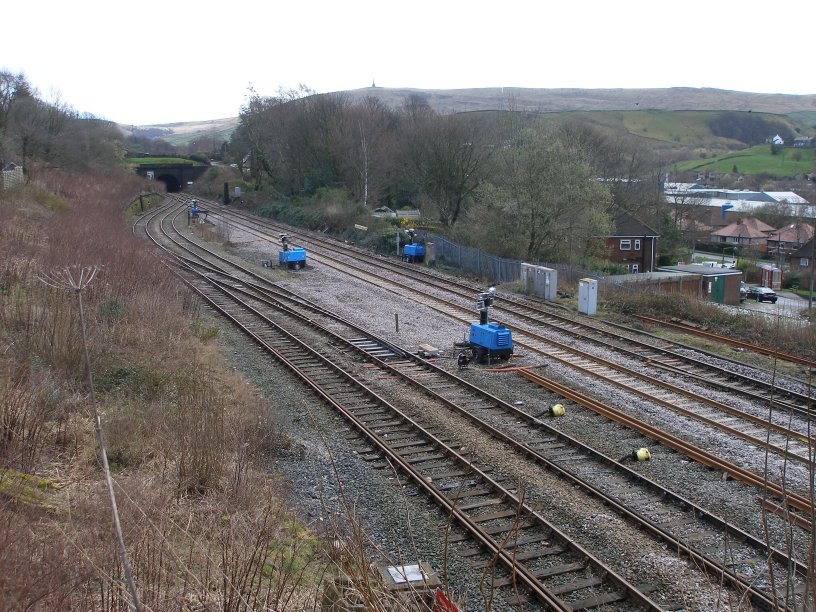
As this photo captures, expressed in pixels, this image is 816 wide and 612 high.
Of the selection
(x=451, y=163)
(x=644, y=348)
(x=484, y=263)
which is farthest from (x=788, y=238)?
(x=644, y=348)

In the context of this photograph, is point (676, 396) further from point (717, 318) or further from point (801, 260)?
point (801, 260)

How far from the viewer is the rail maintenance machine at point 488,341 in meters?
16.5

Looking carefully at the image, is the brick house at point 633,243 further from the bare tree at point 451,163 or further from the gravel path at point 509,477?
the gravel path at point 509,477

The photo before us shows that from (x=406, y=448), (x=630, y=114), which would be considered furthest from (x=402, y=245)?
(x=630, y=114)

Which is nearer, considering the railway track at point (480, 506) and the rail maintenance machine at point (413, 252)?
the railway track at point (480, 506)

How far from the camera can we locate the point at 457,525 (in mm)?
9062

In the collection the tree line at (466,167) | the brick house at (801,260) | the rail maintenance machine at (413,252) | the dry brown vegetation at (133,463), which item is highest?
the tree line at (466,167)

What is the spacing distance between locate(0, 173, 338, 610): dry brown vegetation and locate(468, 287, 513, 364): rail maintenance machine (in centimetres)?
560

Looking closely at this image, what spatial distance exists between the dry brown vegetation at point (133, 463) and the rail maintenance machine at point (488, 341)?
560 cm

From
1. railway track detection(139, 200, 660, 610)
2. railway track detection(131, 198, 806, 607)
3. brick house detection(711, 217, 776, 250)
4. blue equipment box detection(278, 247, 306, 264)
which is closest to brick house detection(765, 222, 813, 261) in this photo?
brick house detection(711, 217, 776, 250)

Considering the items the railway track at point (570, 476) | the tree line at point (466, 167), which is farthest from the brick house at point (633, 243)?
the railway track at point (570, 476)

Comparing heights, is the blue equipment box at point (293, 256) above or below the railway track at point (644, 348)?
above

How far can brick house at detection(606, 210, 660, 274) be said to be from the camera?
156 ft

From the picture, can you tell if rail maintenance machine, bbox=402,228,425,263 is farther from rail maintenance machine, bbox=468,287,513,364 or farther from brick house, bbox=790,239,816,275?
brick house, bbox=790,239,816,275
